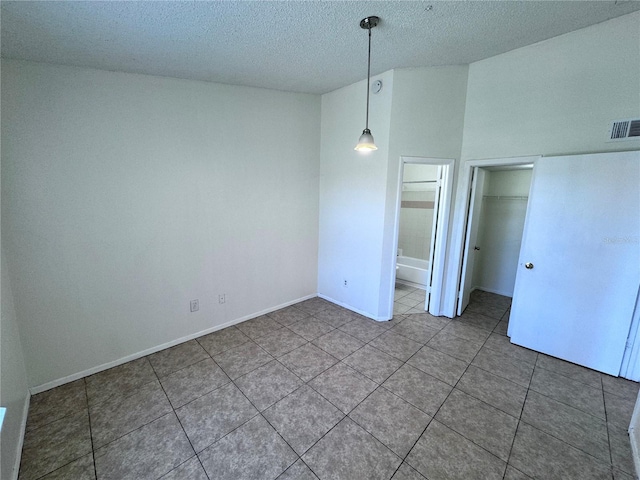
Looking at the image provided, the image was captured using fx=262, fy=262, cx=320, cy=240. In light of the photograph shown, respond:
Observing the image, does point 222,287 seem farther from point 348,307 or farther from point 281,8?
point 281,8

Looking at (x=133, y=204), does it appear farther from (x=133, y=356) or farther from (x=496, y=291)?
(x=496, y=291)

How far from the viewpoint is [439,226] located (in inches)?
137

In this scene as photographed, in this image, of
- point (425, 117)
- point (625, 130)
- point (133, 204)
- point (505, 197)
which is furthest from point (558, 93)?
point (133, 204)

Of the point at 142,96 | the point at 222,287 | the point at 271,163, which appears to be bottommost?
the point at 222,287

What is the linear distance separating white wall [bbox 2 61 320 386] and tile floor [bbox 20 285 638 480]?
474 mm

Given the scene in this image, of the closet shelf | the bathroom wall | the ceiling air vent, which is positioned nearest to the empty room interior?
the ceiling air vent

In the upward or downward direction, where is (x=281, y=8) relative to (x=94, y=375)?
upward

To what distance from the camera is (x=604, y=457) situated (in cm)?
174

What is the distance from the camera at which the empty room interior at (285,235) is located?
5.93 ft

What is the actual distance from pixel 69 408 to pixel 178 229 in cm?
172

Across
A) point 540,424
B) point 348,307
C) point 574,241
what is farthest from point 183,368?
point 574,241

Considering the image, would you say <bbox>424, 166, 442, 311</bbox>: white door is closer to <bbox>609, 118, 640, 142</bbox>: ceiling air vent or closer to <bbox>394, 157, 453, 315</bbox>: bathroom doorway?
<bbox>394, 157, 453, 315</bbox>: bathroom doorway

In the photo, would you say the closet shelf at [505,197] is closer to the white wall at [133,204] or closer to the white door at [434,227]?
the white door at [434,227]

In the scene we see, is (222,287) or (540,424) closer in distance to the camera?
(540,424)
